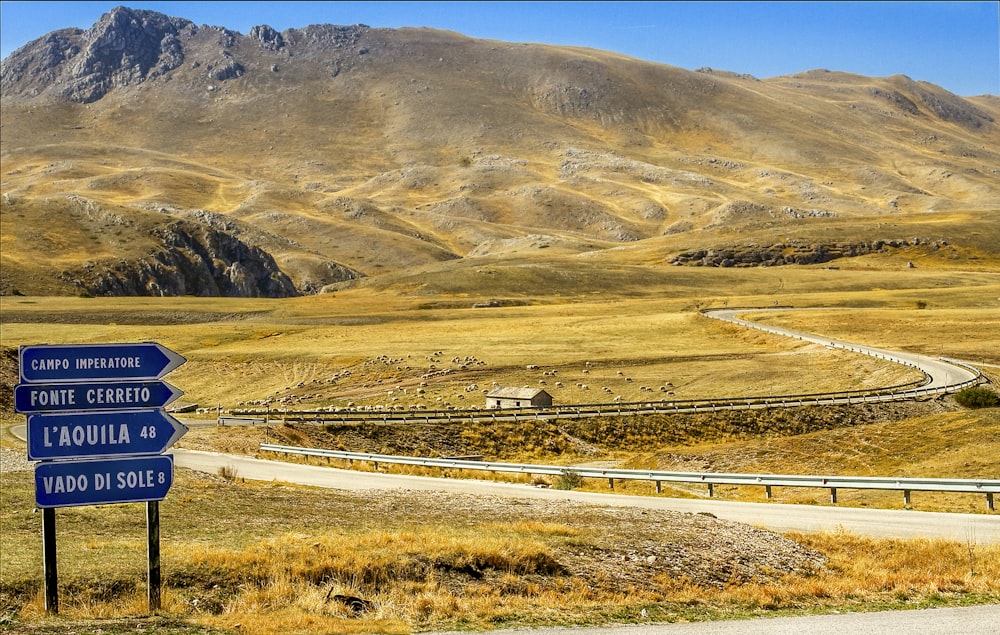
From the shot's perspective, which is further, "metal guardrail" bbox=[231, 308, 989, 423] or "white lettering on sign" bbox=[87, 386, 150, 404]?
"metal guardrail" bbox=[231, 308, 989, 423]

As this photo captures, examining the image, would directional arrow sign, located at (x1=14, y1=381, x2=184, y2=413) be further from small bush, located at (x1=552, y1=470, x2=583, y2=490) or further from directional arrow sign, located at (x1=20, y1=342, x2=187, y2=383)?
small bush, located at (x1=552, y1=470, x2=583, y2=490)

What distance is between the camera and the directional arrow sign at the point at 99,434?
43.0ft

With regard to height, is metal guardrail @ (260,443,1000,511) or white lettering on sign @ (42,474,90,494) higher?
white lettering on sign @ (42,474,90,494)

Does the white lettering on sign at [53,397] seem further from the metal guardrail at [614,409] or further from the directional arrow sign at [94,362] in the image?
the metal guardrail at [614,409]

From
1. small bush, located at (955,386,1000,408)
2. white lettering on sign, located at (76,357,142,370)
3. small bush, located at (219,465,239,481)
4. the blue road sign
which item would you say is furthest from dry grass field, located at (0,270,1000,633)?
white lettering on sign, located at (76,357,142,370)

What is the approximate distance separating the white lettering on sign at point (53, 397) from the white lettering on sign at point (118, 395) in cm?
23

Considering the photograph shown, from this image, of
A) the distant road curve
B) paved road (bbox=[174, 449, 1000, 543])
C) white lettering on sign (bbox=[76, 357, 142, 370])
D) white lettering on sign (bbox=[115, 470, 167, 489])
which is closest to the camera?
white lettering on sign (bbox=[76, 357, 142, 370])

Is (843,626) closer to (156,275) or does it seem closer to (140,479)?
(140,479)

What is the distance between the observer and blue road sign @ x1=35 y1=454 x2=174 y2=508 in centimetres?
1313

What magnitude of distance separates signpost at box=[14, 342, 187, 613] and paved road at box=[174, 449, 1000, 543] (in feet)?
54.7

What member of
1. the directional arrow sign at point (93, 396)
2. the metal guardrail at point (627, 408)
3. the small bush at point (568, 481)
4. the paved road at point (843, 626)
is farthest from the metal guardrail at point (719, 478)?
the directional arrow sign at point (93, 396)

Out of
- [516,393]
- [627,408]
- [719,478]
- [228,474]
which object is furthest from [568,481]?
[516,393]

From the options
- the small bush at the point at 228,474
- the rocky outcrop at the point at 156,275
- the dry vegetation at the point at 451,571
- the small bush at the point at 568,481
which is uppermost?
the rocky outcrop at the point at 156,275

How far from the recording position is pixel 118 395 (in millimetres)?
13594
